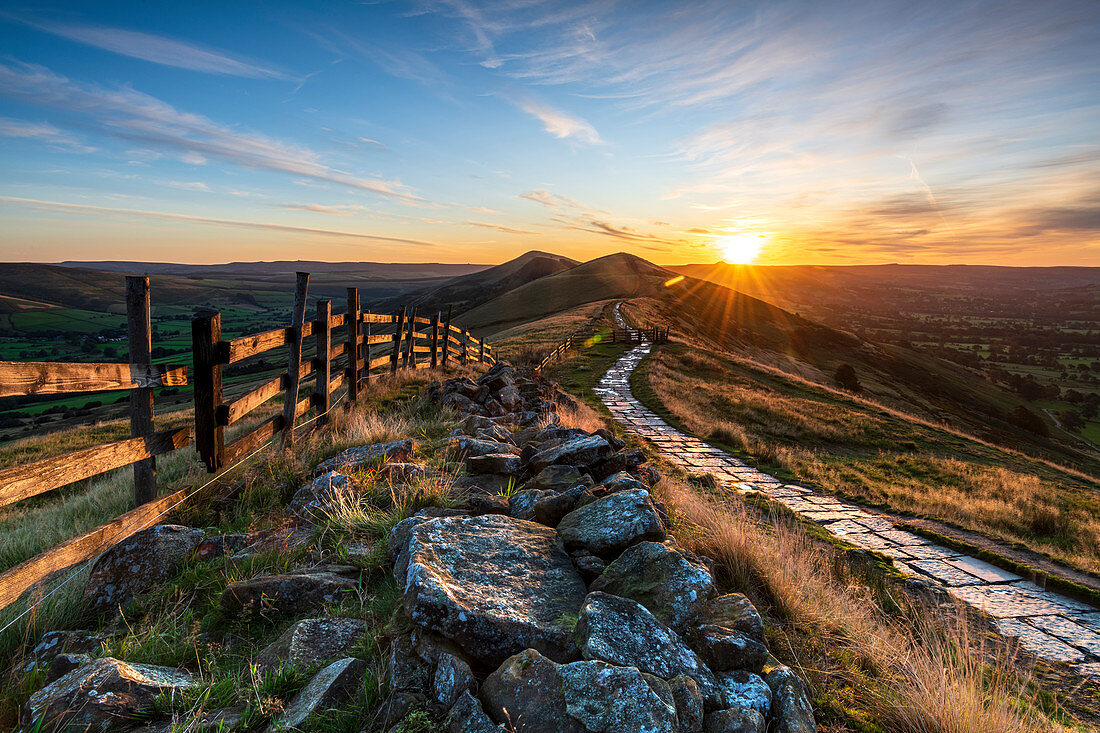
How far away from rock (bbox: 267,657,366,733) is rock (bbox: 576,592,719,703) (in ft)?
3.75

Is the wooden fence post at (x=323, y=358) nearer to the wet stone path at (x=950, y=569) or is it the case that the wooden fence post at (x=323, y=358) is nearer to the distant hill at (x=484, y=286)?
the wet stone path at (x=950, y=569)

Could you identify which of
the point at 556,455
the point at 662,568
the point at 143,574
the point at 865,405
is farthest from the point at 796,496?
the point at 865,405

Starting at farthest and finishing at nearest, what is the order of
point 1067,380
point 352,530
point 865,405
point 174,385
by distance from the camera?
point 1067,380 → point 865,405 → point 174,385 → point 352,530

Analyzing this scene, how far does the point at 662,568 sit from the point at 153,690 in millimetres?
2829

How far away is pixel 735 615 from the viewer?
3.19m

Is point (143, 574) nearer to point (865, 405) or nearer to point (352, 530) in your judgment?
point (352, 530)

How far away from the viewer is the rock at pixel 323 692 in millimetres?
2307

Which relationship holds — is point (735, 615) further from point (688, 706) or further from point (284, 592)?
point (284, 592)

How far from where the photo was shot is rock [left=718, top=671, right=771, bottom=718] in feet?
8.46

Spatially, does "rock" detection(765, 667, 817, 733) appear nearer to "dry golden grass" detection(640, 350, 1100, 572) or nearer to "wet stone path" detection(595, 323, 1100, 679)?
"wet stone path" detection(595, 323, 1100, 679)

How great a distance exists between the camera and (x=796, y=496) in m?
10.4

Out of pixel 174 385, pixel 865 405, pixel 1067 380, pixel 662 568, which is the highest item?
pixel 174 385

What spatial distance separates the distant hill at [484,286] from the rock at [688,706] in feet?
415

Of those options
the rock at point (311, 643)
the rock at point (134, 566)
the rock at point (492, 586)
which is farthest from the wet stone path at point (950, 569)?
the rock at point (134, 566)
